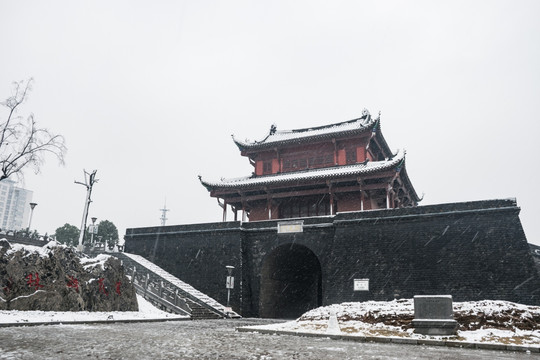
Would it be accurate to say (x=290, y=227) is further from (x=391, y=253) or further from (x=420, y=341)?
(x=420, y=341)

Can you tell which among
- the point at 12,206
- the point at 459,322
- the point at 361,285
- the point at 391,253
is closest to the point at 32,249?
the point at 361,285

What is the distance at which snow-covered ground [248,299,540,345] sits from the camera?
34.0 ft

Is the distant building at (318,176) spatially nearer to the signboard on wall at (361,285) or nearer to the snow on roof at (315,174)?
the snow on roof at (315,174)

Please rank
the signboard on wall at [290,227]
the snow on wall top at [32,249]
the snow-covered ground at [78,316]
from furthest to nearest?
the signboard on wall at [290,227]
the snow on wall top at [32,249]
the snow-covered ground at [78,316]

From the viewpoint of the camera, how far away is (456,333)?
Answer: 35.6 feet

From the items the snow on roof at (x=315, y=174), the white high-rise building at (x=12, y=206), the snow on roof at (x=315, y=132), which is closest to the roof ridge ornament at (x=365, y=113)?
the snow on roof at (x=315, y=132)

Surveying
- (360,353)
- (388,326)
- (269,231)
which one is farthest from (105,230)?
(360,353)

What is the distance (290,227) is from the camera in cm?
2167

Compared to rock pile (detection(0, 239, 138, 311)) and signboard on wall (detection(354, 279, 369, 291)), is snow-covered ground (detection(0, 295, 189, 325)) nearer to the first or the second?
rock pile (detection(0, 239, 138, 311))

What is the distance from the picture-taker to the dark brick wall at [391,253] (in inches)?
646

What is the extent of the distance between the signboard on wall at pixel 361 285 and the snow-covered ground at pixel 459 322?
1.70m

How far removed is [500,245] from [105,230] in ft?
143

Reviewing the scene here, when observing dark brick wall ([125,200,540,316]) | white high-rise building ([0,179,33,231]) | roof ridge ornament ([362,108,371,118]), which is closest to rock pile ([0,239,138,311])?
dark brick wall ([125,200,540,316])

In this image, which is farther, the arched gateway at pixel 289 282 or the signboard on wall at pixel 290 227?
the arched gateway at pixel 289 282
